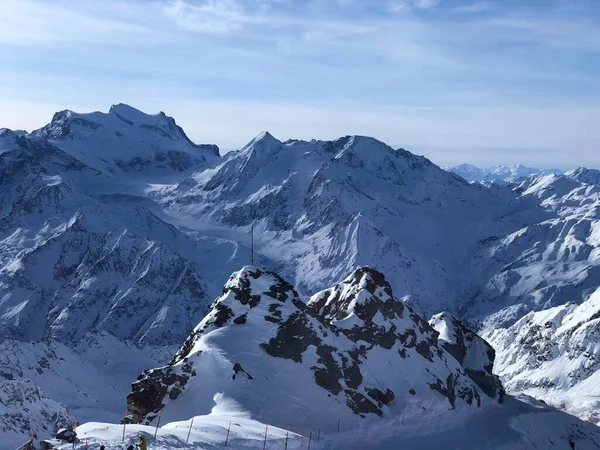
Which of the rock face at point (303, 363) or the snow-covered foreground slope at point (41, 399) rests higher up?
the rock face at point (303, 363)

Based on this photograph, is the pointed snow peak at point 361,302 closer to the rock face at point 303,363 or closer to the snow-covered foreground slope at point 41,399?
the rock face at point 303,363

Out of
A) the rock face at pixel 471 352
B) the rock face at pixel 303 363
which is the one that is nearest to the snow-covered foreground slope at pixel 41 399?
the rock face at pixel 303 363

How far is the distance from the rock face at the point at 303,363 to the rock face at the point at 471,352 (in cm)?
1387

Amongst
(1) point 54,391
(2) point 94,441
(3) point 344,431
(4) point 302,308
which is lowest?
(1) point 54,391

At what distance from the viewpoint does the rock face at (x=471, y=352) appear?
140625 mm

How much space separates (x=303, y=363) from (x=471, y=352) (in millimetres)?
66787

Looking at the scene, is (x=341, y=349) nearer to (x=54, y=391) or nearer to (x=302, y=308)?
(x=302, y=308)

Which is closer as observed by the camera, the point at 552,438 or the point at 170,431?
the point at 170,431

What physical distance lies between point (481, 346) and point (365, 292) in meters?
43.7

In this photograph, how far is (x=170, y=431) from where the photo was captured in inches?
2640

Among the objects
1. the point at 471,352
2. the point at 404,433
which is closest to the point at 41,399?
the point at 404,433

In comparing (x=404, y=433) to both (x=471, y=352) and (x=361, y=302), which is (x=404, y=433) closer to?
(x=361, y=302)

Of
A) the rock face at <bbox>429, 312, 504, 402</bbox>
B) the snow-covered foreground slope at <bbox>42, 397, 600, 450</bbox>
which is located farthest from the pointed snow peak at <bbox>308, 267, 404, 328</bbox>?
the rock face at <bbox>429, 312, 504, 402</bbox>

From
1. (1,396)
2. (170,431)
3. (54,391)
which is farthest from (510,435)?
(54,391)
